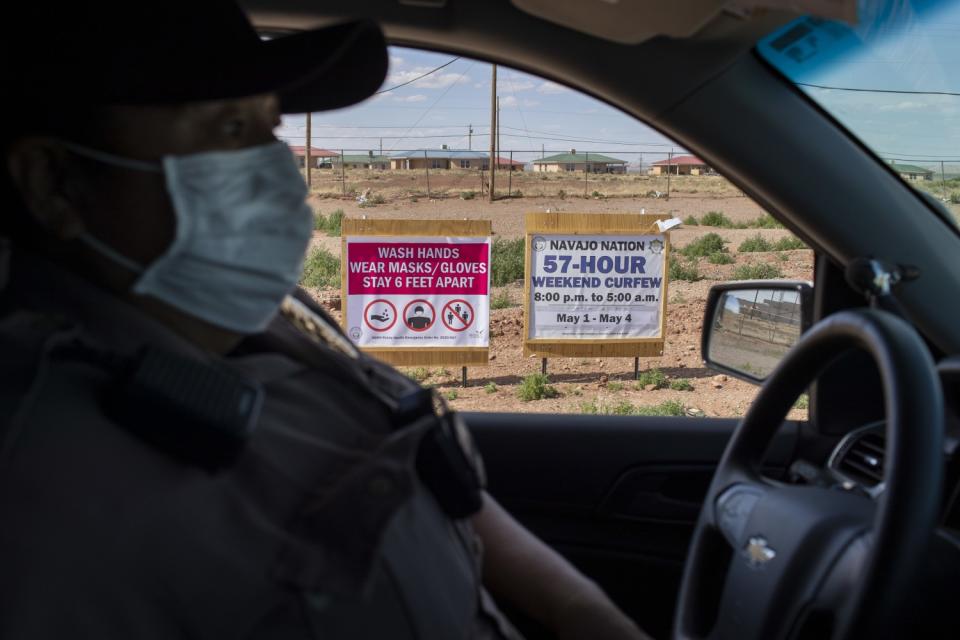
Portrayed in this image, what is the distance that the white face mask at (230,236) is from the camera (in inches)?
48.3

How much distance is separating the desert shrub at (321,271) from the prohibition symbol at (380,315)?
577 centimetres

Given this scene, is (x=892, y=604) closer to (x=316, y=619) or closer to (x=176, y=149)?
(x=316, y=619)

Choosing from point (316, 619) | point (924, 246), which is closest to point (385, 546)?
point (316, 619)

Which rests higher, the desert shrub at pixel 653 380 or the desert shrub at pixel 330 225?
the desert shrub at pixel 330 225

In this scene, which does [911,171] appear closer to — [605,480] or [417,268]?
[605,480]

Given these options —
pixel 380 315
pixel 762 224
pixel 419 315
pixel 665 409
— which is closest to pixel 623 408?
pixel 665 409

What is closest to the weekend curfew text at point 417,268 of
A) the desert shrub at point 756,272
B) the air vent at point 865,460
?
the air vent at point 865,460

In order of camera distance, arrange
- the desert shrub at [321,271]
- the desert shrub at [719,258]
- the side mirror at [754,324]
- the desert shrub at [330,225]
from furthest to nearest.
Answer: the desert shrub at [330,225]
the desert shrub at [719,258]
the desert shrub at [321,271]
the side mirror at [754,324]

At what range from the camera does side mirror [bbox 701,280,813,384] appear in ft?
8.28

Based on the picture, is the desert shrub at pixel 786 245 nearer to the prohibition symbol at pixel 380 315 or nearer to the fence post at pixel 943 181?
the prohibition symbol at pixel 380 315

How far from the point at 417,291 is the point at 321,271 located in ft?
23.6

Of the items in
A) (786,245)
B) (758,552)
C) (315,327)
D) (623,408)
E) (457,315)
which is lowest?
(623,408)

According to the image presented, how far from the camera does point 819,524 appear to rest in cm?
156

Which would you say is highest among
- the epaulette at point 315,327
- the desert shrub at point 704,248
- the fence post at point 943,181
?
the fence post at point 943,181
